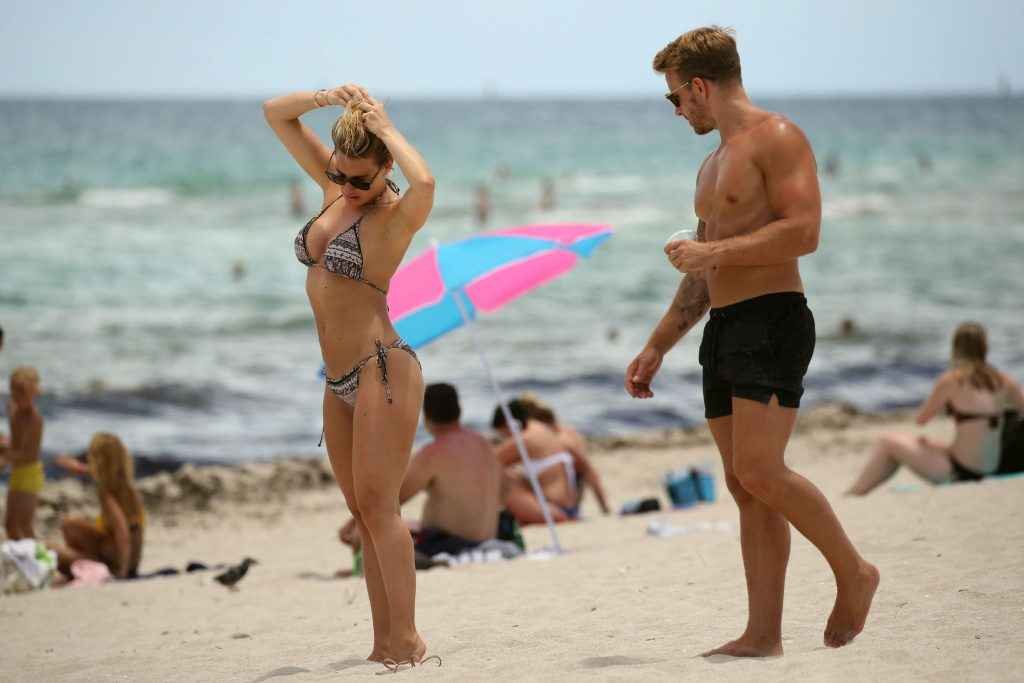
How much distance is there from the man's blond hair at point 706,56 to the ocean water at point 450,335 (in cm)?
806

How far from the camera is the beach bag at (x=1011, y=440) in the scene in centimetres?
782

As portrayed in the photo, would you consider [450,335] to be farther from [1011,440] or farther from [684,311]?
[684,311]

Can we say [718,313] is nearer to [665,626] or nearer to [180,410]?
[665,626]

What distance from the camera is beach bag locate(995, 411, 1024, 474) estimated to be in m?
7.82

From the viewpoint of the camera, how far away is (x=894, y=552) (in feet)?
18.3

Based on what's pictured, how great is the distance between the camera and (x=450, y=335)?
1656 cm

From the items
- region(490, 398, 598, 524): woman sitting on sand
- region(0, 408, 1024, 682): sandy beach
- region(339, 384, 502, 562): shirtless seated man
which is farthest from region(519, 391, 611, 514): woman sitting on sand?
region(339, 384, 502, 562): shirtless seated man

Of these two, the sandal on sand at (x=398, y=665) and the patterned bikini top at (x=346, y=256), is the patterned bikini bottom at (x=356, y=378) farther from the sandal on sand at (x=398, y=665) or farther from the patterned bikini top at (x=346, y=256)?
the sandal on sand at (x=398, y=665)

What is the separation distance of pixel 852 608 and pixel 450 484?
3.36 meters

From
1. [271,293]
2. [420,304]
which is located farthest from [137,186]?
[420,304]

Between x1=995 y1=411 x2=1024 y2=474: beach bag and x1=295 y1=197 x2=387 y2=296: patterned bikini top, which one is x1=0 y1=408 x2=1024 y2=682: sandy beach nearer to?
x1=995 y1=411 x2=1024 y2=474: beach bag

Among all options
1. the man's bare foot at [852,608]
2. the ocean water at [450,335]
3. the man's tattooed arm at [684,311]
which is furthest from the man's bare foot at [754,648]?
the ocean water at [450,335]

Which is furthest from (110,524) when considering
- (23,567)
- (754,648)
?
(754,648)

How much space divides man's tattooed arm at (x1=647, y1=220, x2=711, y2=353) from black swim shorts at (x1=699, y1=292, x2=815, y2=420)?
0.28 meters
